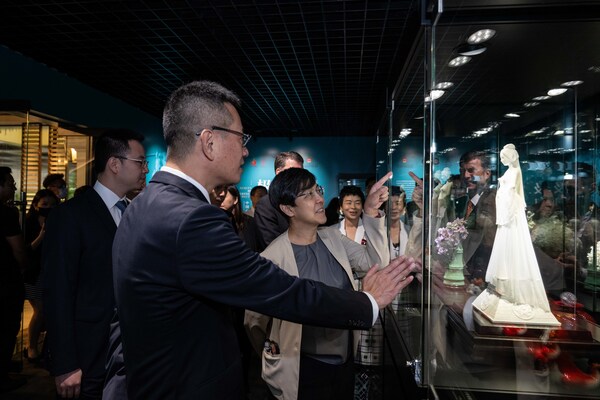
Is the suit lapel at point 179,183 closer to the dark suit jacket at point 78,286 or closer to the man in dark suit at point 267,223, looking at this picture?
the dark suit jacket at point 78,286

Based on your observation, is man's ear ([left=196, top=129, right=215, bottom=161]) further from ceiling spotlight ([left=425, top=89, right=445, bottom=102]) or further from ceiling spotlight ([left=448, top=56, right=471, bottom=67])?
ceiling spotlight ([left=448, top=56, right=471, bottom=67])

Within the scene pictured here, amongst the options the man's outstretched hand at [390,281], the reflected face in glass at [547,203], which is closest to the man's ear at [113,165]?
the man's outstretched hand at [390,281]

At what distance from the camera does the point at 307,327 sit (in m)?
1.88

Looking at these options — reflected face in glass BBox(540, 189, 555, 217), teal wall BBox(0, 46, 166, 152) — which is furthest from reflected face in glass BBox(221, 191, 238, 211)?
reflected face in glass BBox(540, 189, 555, 217)

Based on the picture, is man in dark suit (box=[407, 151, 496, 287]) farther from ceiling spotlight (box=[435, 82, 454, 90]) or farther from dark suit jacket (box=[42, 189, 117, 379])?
dark suit jacket (box=[42, 189, 117, 379])

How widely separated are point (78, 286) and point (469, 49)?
5.68 feet

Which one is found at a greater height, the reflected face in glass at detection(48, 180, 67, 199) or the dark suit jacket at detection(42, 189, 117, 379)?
the reflected face in glass at detection(48, 180, 67, 199)

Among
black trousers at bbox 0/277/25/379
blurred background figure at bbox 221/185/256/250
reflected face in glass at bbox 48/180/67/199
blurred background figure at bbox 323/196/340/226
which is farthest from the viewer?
blurred background figure at bbox 323/196/340/226

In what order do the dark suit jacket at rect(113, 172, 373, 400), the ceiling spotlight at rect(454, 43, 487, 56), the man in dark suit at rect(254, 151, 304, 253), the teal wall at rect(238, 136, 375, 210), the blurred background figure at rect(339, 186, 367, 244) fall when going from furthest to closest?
the teal wall at rect(238, 136, 375, 210)
the blurred background figure at rect(339, 186, 367, 244)
the man in dark suit at rect(254, 151, 304, 253)
the ceiling spotlight at rect(454, 43, 487, 56)
the dark suit jacket at rect(113, 172, 373, 400)

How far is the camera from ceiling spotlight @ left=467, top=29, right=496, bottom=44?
1373mm

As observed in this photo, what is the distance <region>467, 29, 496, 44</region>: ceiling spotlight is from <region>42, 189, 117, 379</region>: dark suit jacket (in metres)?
1.58

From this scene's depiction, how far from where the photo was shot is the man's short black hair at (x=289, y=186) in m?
2.07

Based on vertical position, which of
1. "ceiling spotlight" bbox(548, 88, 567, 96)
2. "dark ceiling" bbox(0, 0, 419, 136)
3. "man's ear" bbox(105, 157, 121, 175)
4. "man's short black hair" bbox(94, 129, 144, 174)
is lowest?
"man's ear" bbox(105, 157, 121, 175)

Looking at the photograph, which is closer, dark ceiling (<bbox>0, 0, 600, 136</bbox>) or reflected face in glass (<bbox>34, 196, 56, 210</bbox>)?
dark ceiling (<bbox>0, 0, 600, 136</bbox>)
